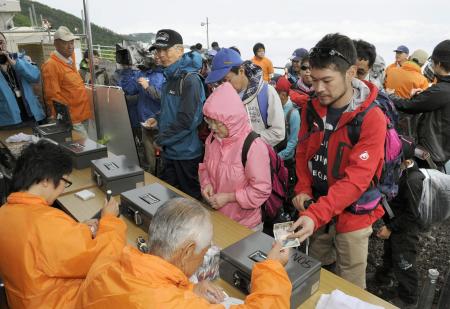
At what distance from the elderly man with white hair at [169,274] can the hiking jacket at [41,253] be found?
358mm

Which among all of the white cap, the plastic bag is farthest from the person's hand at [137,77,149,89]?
the plastic bag

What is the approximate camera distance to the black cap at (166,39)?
9.54ft

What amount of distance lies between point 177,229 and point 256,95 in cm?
198

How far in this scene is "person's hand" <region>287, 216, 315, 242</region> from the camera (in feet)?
5.06

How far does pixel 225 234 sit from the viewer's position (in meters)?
1.96

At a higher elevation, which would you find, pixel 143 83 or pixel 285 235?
pixel 143 83

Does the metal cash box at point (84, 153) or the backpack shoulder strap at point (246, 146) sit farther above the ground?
the backpack shoulder strap at point (246, 146)

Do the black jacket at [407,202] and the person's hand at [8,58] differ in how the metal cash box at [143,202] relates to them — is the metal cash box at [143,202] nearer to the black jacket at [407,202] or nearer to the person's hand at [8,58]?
the black jacket at [407,202]

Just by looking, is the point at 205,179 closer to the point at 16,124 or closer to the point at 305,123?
the point at 305,123

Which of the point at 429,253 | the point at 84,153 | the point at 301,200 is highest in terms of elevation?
the point at 301,200

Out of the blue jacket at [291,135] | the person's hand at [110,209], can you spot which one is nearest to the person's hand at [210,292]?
the person's hand at [110,209]

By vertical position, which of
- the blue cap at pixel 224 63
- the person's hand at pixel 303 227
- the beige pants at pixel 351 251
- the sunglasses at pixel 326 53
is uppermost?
the sunglasses at pixel 326 53

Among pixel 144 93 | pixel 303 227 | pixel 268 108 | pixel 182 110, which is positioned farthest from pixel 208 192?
pixel 144 93

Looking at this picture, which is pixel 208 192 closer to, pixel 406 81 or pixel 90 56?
pixel 90 56
